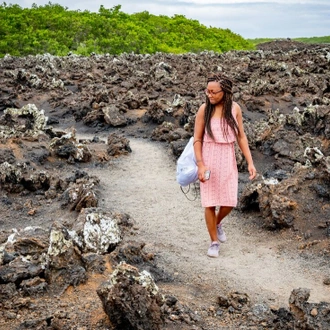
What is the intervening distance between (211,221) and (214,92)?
4.37 feet

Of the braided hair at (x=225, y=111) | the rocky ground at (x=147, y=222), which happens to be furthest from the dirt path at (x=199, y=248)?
the braided hair at (x=225, y=111)

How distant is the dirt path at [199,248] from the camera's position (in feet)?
17.9

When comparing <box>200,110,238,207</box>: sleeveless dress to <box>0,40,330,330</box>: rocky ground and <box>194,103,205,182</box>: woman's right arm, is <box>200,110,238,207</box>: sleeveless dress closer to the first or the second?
<box>194,103,205,182</box>: woman's right arm

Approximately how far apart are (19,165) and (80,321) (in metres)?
5.10

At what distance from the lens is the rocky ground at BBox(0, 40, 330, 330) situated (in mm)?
4539

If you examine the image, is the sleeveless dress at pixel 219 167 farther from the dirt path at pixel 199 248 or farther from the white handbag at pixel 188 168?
the dirt path at pixel 199 248

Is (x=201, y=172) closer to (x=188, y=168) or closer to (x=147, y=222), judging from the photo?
(x=188, y=168)

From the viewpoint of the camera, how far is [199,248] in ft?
21.4

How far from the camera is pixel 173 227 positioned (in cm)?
727

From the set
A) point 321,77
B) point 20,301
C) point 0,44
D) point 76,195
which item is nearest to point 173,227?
point 76,195

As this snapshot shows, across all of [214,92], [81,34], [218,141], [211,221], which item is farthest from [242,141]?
[81,34]

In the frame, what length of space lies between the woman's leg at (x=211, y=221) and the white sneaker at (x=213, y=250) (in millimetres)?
55

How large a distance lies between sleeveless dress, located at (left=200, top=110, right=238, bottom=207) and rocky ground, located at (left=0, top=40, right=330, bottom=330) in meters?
0.66

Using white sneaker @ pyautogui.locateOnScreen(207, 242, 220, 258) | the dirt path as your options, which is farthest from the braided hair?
the dirt path
